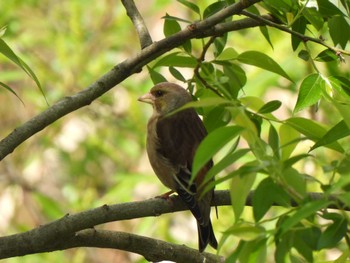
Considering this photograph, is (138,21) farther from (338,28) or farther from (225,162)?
(225,162)

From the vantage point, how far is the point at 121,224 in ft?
27.1

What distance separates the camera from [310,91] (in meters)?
2.63

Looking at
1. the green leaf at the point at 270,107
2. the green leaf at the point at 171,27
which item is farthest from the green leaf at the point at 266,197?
the green leaf at the point at 171,27

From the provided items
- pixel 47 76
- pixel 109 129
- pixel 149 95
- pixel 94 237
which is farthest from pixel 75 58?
pixel 94 237

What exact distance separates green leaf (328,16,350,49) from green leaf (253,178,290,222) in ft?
2.74

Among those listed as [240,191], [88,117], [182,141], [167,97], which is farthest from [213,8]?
[88,117]

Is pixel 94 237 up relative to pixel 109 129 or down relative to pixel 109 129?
down

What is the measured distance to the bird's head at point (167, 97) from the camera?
174 inches

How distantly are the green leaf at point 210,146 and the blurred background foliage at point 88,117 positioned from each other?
10.9 ft

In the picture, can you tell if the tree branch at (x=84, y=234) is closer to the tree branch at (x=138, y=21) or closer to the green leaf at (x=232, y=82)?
the green leaf at (x=232, y=82)

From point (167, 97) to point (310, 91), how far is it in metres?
1.88

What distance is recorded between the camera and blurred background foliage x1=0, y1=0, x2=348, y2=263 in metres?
6.00

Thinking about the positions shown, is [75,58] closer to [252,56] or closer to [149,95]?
[149,95]

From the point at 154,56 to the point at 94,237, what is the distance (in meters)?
0.66
